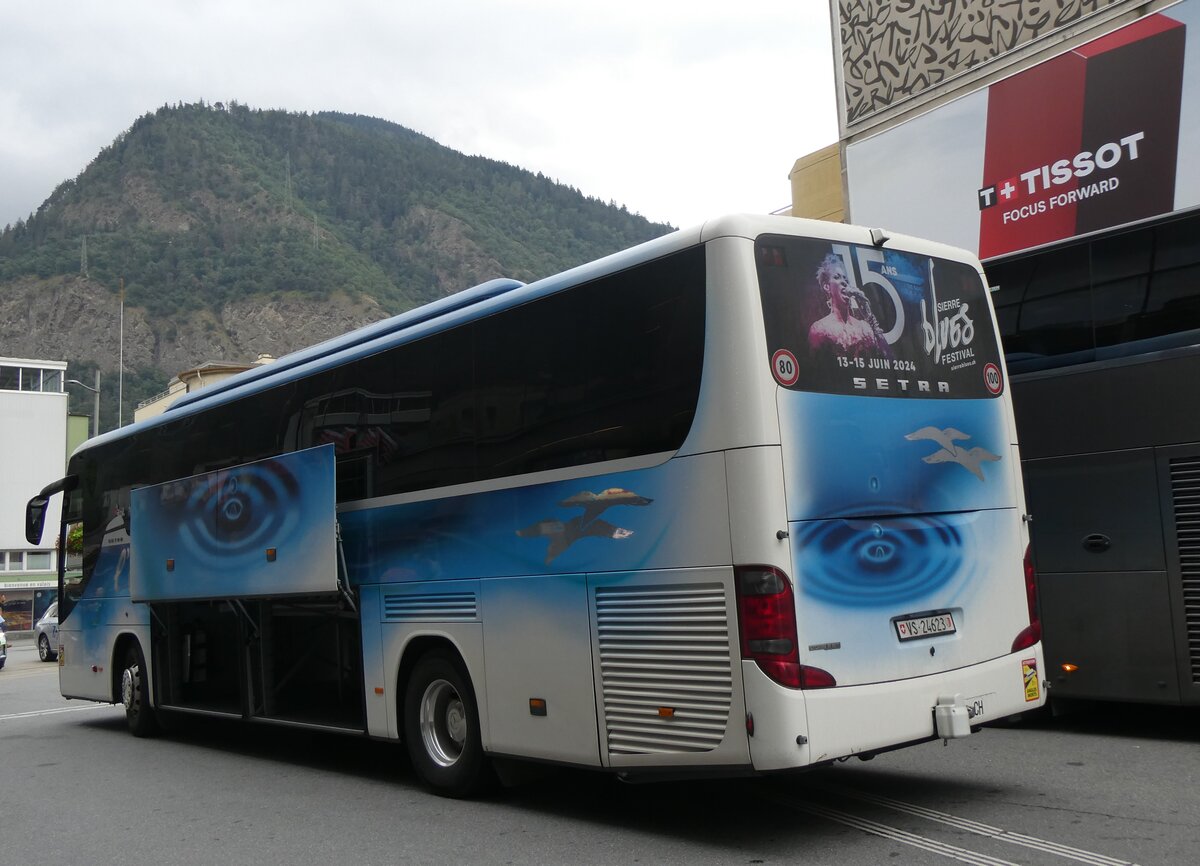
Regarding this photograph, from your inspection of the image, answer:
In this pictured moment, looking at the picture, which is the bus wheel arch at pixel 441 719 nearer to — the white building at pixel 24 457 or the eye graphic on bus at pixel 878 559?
the eye graphic on bus at pixel 878 559

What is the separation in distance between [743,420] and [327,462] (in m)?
4.37

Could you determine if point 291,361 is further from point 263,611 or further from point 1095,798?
point 1095,798

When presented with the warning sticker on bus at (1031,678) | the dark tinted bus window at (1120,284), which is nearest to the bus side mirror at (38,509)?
the warning sticker on bus at (1031,678)

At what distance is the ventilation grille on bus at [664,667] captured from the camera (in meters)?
6.29

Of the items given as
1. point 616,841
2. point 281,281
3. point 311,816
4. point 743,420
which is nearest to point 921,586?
point 743,420

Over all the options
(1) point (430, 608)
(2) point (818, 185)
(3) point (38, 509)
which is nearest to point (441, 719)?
(1) point (430, 608)

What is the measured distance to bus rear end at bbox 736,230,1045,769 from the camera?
6133mm

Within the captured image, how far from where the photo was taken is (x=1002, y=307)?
1064cm

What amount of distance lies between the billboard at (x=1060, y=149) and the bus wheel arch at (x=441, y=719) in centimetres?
744

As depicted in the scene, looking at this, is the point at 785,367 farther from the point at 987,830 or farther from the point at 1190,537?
the point at 1190,537

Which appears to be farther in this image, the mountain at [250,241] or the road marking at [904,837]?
the mountain at [250,241]

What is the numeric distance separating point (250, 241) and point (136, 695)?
159811mm

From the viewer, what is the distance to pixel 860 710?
247 inches

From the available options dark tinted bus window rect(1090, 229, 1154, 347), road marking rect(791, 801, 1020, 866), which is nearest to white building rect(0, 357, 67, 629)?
dark tinted bus window rect(1090, 229, 1154, 347)
